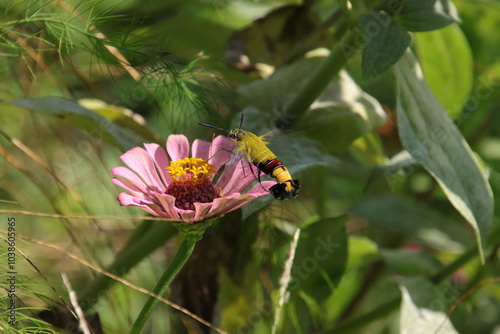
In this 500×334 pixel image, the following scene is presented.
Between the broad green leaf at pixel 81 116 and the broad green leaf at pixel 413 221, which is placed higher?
the broad green leaf at pixel 81 116

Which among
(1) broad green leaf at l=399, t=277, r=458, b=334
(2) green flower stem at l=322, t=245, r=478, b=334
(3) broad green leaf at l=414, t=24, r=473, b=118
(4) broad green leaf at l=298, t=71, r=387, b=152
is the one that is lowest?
(2) green flower stem at l=322, t=245, r=478, b=334

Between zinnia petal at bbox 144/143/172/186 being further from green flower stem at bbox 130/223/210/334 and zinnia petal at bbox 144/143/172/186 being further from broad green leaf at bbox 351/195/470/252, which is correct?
broad green leaf at bbox 351/195/470/252

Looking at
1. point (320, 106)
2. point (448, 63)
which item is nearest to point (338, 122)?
point (320, 106)

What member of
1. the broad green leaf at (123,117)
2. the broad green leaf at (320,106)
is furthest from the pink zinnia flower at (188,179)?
the broad green leaf at (123,117)

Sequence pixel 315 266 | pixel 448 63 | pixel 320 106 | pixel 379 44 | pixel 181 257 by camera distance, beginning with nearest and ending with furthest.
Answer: pixel 181 257, pixel 379 44, pixel 320 106, pixel 315 266, pixel 448 63

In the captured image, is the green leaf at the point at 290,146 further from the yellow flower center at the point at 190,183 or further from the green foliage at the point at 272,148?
the yellow flower center at the point at 190,183

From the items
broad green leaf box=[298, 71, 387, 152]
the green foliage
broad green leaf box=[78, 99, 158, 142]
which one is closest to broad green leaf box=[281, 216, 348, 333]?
the green foliage

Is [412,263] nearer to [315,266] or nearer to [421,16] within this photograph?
[315,266]
